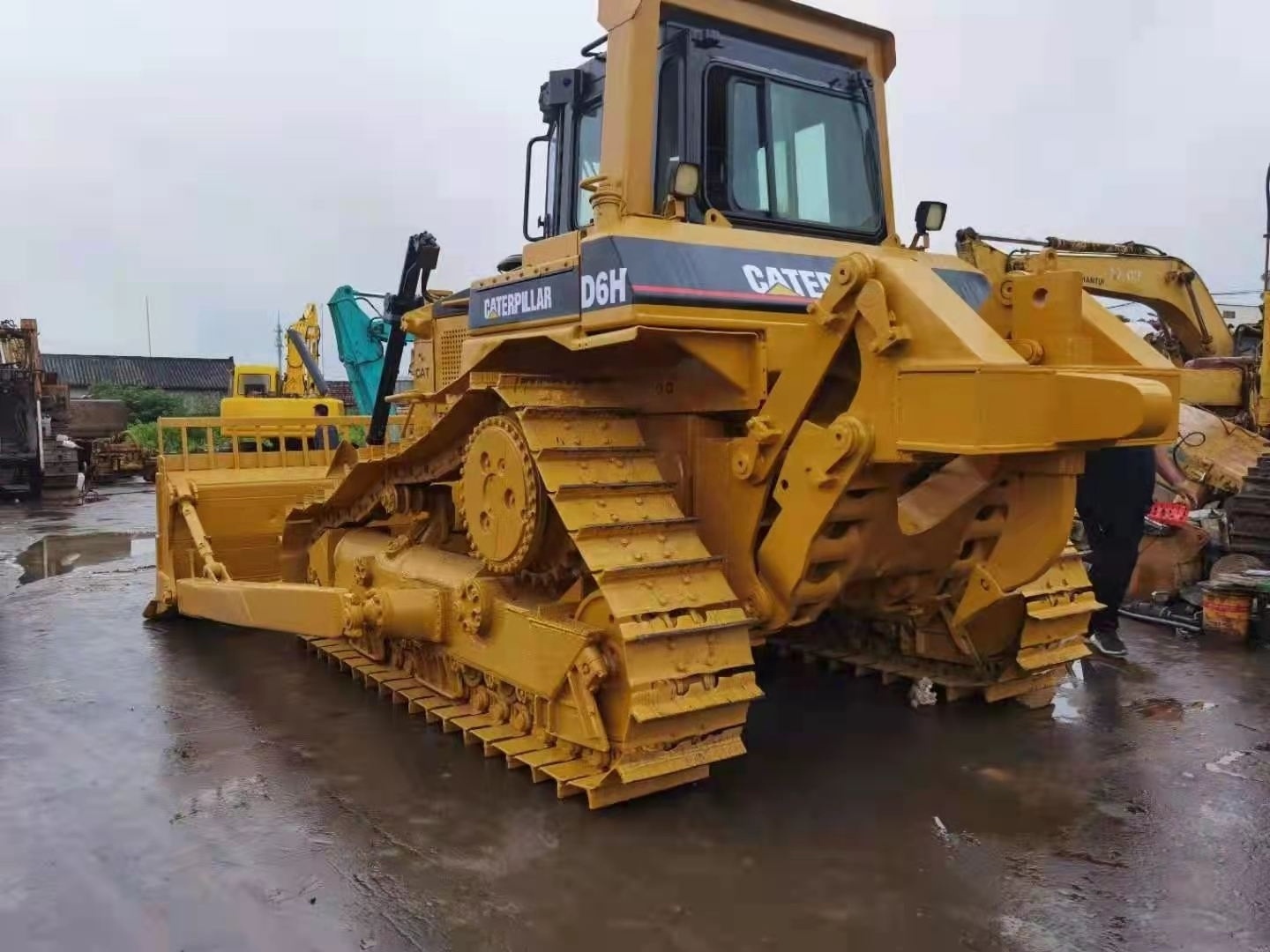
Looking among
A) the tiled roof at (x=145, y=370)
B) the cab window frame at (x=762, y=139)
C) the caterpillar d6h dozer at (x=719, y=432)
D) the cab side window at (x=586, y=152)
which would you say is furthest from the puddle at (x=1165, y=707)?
the tiled roof at (x=145, y=370)

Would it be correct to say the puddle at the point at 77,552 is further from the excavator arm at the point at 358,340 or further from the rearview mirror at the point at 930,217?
the rearview mirror at the point at 930,217

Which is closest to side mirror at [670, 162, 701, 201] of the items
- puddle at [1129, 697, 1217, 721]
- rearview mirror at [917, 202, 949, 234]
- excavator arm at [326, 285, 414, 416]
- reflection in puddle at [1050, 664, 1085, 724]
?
rearview mirror at [917, 202, 949, 234]

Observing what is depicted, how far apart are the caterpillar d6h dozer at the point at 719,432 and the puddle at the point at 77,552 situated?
6.60 meters

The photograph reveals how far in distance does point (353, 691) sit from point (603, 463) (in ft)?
8.86

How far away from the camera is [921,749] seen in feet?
17.0

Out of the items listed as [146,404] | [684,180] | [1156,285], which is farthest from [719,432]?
[146,404]

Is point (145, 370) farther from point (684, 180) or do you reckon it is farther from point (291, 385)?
point (684, 180)

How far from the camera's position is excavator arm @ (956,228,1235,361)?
42.8 feet

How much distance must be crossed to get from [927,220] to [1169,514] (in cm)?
452

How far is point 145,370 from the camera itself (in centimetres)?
5294

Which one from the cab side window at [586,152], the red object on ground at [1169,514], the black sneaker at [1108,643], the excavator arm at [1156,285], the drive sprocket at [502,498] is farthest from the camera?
the excavator arm at [1156,285]

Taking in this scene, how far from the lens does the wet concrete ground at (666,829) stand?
11.6 ft

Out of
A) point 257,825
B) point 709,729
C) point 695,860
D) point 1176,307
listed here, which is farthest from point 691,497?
point 1176,307

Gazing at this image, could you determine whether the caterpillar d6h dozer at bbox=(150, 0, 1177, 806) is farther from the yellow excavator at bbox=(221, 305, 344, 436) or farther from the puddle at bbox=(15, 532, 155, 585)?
the yellow excavator at bbox=(221, 305, 344, 436)
